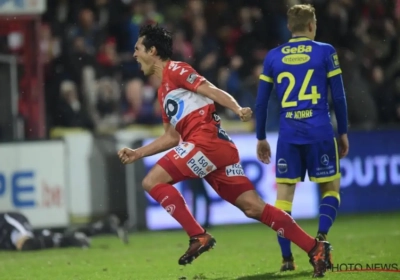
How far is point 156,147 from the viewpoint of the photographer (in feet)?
27.2

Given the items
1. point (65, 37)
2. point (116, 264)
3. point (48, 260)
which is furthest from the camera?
point (65, 37)

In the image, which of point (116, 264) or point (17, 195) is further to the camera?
point (17, 195)

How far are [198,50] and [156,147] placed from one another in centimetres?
874

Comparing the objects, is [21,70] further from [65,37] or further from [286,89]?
[286,89]

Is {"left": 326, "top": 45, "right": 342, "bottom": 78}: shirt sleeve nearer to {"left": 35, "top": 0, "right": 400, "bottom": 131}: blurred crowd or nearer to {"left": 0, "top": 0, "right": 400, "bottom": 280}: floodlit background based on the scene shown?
{"left": 0, "top": 0, "right": 400, "bottom": 280}: floodlit background

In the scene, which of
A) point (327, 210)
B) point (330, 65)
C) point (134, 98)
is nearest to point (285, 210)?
point (327, 210)

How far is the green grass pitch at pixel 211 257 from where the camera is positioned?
8.96 m

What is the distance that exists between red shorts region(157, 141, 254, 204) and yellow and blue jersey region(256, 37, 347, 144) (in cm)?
76

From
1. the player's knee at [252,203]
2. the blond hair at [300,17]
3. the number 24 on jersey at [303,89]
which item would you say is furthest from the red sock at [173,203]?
the blond hair at [300,17]

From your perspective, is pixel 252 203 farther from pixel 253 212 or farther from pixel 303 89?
pixel 303 89

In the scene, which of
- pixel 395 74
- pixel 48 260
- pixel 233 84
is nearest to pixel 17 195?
pixel 48 260

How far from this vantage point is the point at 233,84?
16484 mm

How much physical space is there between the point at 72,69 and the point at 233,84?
104 inches

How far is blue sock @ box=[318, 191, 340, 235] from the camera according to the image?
869 centimetres
